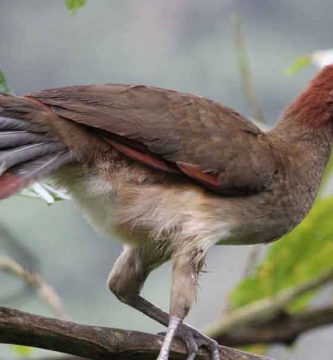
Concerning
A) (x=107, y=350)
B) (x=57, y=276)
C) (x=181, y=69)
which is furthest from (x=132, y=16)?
(x=107, y=350)

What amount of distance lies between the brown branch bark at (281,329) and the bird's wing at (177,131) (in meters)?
0.76

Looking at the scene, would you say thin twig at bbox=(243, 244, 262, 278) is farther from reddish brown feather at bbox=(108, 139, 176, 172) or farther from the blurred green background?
the blurred green background

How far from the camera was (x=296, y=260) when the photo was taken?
439 centimetres

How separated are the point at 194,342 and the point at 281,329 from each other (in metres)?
0.78

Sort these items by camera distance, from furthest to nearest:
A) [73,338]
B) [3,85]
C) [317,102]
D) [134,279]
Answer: [317,102], [134,279], [3,85], [73,338]

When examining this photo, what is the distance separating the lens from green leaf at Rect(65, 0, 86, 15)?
112 inches

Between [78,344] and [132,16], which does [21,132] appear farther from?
[132,16]

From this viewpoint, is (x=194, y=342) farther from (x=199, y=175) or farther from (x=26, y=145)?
(x=26, y=145)

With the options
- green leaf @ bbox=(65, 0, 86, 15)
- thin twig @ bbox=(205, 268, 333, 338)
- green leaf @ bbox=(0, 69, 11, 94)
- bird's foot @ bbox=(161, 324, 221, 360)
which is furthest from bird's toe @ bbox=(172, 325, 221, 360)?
green leaf @ bbox=(65, 0, 86, 15)

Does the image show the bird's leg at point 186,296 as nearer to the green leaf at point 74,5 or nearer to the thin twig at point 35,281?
the thin twig at point 35,281

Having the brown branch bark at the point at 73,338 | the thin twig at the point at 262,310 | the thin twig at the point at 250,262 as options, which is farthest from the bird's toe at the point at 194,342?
the thin twig at the point at 250,262

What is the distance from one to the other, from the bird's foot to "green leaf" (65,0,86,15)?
1241mm

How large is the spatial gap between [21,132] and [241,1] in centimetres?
419

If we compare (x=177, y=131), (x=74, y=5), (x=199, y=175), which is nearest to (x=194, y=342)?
(x=199, y=175)
